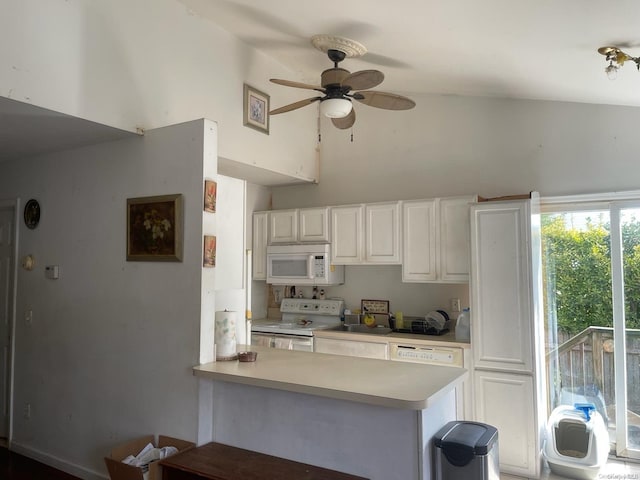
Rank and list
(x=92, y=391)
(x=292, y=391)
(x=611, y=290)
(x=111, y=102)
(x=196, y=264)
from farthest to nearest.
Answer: (x=611, y=290) < (x=92, y=391) < (x=111, y=102) < (x=196, y=264) < (x=292, y=391)

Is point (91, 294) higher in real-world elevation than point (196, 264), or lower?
lower

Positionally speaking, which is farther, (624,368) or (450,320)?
(450,320)

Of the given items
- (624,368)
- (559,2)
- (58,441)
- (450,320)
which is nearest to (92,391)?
(58,441)

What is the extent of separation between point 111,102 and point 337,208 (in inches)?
94.2

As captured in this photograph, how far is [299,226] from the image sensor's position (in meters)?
5.01

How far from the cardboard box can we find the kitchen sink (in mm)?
2293

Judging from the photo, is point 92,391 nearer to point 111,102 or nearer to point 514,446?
point 111,102

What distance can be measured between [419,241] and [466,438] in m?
2.28

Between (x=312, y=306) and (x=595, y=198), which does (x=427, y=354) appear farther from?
(x=595, y=198)

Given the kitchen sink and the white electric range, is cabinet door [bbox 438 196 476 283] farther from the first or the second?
the white electric range

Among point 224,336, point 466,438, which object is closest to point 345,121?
→ point 224,336

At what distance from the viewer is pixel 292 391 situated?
234cm

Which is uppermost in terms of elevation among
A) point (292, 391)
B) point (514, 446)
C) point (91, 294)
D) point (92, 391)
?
point (91, 294)

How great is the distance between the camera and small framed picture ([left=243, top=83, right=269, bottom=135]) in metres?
4.27
